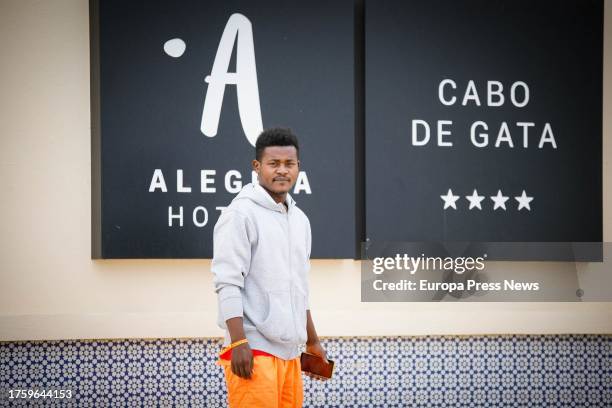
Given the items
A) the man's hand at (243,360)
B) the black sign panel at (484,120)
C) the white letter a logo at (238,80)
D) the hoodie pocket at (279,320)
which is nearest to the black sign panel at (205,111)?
the white letter a logo at (238,80)

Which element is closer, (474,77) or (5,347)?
(5,347)

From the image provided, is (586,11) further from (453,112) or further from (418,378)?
(418,378)

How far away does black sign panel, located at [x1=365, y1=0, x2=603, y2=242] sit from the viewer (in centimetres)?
472

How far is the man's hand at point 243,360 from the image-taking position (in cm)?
290

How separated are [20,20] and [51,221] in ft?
4.07

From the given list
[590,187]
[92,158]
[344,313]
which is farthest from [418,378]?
[92,158]

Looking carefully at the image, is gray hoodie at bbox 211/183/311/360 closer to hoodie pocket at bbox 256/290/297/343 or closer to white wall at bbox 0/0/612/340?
hoodie pocket at bbox 256/290/297/343

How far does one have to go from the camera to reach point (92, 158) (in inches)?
182

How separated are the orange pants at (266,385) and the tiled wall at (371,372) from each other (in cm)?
155

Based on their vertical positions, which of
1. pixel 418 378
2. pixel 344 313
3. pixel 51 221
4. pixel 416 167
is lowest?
pixel 418 378

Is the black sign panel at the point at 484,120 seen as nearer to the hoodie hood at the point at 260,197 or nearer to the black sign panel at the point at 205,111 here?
the black sign panel at the point at 205,111

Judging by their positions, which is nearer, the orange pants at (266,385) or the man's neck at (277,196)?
the orange pants at (266,385)

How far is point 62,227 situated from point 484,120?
273 centimetres

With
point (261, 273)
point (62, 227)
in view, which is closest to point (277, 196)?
point (261, 273)
